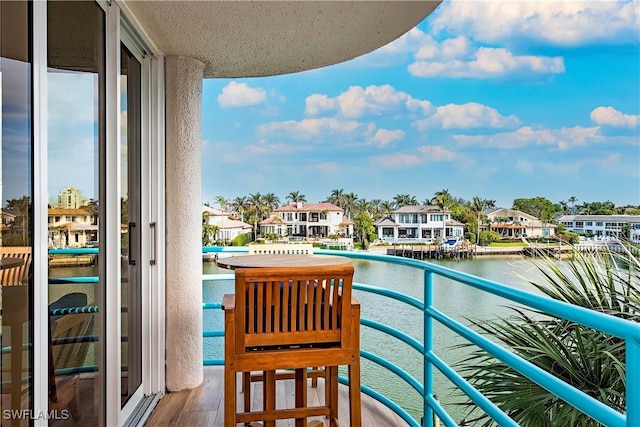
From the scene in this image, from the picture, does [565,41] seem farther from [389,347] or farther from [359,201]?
[389,347]

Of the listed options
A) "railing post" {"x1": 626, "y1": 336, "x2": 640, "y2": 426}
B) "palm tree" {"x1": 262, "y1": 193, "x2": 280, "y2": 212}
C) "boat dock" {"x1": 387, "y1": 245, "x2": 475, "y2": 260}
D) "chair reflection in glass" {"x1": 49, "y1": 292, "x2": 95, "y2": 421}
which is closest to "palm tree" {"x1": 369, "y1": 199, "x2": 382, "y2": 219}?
"boat dock" {"x1": 387, "y1": 245, "x2": 475, "y2": 260}

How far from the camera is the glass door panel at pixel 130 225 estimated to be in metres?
2.14

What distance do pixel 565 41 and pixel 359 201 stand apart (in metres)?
12.7

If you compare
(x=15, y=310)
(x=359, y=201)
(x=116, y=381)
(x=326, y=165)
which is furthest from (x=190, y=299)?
(x=326, y=165)

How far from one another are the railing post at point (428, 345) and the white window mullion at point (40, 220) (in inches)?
56.4

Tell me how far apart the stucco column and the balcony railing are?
0.94 feet

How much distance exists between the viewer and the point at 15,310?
1.14m

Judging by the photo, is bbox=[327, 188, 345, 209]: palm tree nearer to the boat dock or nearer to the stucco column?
the boat dock

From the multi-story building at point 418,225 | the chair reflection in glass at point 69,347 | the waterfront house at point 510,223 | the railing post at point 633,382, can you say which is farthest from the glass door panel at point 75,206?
the multi-story building at point 418,225

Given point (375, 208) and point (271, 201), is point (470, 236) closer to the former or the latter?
point (375, 208)

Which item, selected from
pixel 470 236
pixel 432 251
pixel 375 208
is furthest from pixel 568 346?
pixel 375 208

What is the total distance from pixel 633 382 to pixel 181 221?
2.36m

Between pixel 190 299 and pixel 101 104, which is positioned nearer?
pixel 101 104

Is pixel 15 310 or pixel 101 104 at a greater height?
pixel 101 104
